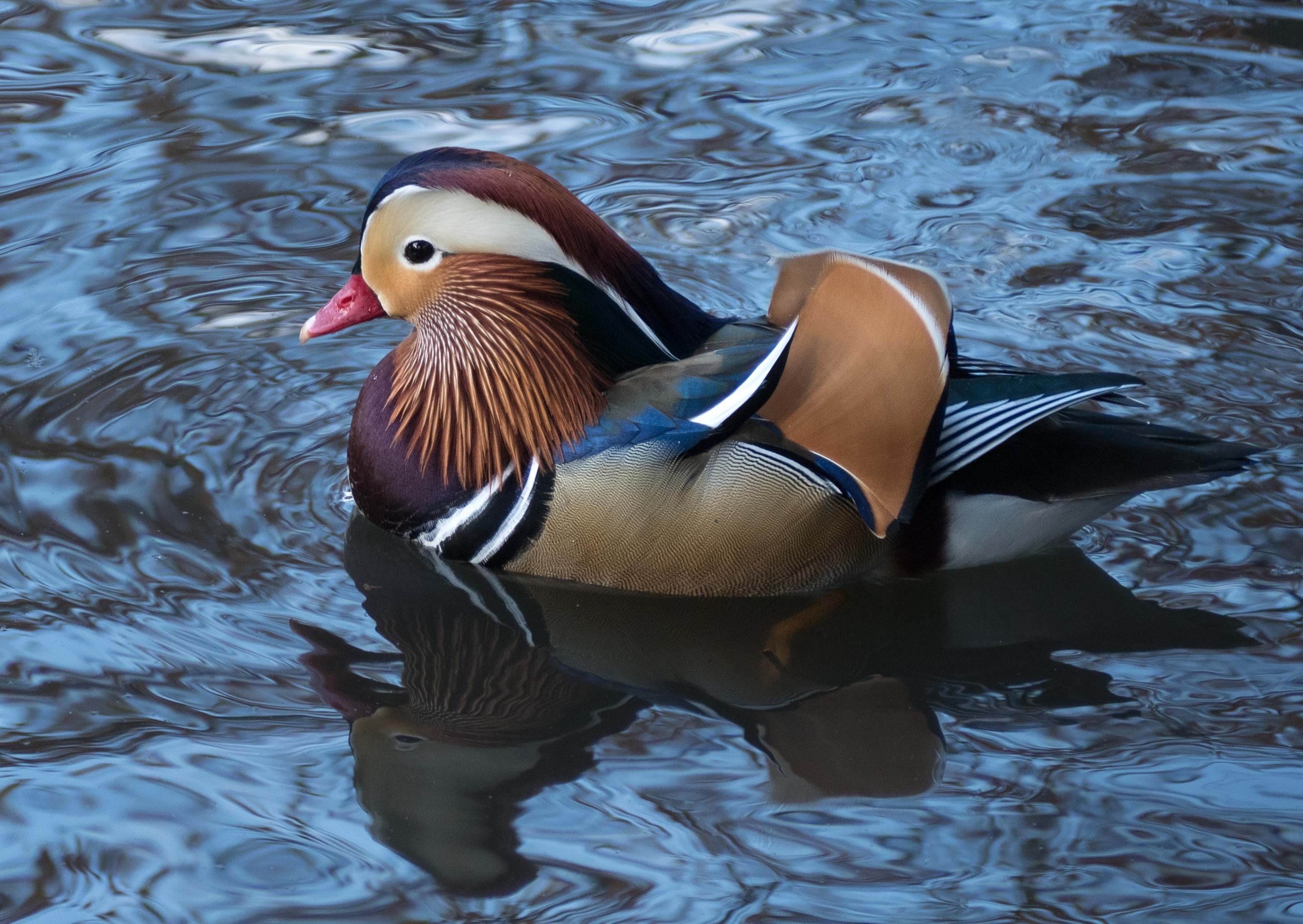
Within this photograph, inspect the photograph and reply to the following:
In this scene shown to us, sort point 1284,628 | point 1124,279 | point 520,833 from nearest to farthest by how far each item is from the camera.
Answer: point 520,833 < point 1284,628 < point 1124,279

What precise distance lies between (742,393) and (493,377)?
70 centimetres

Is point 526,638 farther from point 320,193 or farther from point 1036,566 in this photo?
point 320,193

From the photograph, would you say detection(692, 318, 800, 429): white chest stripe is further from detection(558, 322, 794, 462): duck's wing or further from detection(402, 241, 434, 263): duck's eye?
detection(402, 241, 434, 263): duck's eye

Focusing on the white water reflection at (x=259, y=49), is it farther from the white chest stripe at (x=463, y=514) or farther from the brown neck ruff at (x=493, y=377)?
the white chest stripe at (x=463, y=514)

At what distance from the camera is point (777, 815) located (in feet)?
9.35

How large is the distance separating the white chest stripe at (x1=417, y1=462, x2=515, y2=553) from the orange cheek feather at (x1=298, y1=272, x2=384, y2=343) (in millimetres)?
524

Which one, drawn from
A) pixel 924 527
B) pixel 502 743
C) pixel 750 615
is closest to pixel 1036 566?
pixel 924 527

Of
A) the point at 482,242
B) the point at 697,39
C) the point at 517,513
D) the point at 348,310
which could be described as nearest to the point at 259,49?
the point at 697,39

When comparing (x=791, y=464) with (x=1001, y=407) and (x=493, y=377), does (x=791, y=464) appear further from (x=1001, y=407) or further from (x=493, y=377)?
(x=493, y=377)

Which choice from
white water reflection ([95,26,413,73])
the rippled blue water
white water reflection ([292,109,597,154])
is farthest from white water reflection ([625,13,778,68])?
white water reflection ([95,26,413,73])

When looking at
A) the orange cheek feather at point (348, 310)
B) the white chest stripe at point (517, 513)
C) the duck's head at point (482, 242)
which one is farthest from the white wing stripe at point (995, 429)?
the orange cheek feather at point (348, 310)

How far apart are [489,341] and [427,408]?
230mm

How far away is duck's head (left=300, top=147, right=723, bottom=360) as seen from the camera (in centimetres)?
335

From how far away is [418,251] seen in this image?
353cm
